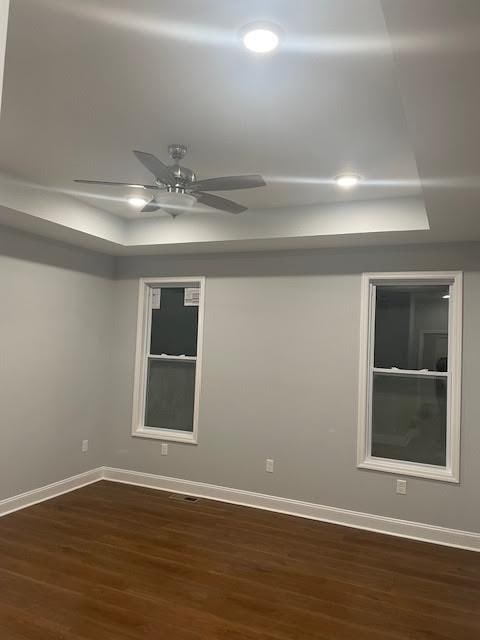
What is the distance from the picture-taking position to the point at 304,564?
3.51 metres

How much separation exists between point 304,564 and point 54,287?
3288mm

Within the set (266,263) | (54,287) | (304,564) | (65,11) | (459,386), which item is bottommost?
(304,564)

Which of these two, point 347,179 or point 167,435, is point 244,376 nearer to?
point 167,435

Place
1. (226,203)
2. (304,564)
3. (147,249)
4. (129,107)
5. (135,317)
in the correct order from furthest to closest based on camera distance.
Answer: (135,317), (147,249), (304,564), (226,203), (129,107)

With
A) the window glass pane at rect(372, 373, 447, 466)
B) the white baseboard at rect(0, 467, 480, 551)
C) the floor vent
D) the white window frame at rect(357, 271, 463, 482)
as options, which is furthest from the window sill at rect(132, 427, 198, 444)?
the window glass pane at rect(372, 373, 447, 466)

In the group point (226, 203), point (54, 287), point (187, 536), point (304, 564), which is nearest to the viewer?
point (226, 203)

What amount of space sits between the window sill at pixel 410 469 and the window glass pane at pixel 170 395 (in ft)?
6.23

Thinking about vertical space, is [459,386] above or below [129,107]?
below

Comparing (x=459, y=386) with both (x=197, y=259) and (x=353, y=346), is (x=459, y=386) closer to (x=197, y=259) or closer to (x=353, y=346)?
(x=353, y=346)

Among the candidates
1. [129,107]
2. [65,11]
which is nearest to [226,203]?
[129,107]

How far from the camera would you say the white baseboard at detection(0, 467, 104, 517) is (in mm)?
4266

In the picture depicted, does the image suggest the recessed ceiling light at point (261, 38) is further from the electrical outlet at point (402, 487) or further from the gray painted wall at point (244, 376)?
the electrical outlet at point (402, 487)

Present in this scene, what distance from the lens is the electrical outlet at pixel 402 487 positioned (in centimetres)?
415

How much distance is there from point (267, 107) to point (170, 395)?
3.54 m
